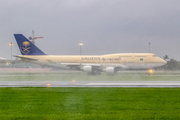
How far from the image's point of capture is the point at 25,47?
44.0 m

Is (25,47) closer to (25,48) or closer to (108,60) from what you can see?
(25,48)

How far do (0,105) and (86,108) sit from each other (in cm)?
420

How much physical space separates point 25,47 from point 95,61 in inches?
557

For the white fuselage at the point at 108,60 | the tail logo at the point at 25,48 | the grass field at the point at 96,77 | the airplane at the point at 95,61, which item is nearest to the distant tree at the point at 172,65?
the airplane at the point at 95,61

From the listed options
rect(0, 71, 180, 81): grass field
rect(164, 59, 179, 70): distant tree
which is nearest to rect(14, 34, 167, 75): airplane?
rect(0, 71, 180, 81): grass field

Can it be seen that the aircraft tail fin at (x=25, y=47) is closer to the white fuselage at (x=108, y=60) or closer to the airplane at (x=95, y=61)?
the airplane at (x=95, y=61)

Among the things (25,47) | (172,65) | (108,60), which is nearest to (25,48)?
(25,47)

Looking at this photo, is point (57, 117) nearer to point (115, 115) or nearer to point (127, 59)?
point (115, 115)

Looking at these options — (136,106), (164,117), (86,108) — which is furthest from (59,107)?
(164,117)

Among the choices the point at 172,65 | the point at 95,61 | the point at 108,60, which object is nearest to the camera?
the point at 108,60

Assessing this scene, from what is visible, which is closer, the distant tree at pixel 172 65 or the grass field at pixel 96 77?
the grass field at pixel 96 77

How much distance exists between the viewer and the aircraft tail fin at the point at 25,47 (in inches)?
→ 1718

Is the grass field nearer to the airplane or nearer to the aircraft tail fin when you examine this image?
the airplane

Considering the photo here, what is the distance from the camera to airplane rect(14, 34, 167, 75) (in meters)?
39.5
